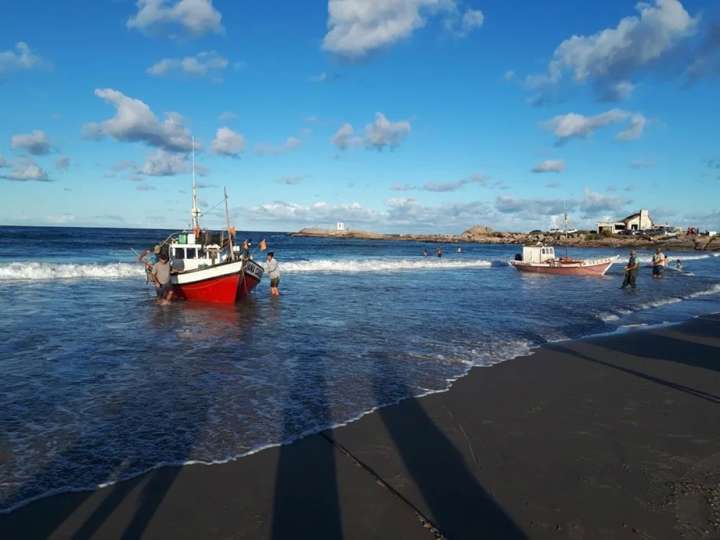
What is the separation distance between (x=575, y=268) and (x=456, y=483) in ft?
111

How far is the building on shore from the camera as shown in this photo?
124 m

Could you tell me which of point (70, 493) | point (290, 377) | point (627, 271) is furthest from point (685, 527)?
point (627, 271)

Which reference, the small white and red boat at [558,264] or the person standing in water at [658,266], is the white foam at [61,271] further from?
the person standing in water at [658,266]

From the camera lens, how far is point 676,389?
8.68m

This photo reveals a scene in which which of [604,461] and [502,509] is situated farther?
[604,461]

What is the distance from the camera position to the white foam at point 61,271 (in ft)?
92.2

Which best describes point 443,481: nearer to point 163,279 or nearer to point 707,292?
point 163,279

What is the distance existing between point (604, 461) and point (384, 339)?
24.3 ft

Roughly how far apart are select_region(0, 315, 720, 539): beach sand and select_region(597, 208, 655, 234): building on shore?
416 feet

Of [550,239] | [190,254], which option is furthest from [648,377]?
[550,239]

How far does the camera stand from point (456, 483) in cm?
530

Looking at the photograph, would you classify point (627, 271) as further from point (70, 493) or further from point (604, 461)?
point (70, 493)

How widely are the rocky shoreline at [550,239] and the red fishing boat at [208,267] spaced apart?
57.7m

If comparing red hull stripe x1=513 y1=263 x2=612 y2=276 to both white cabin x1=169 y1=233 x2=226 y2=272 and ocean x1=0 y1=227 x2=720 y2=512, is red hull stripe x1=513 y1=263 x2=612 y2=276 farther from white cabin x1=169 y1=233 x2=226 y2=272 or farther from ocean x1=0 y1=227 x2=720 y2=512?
white cabin x1=169 y1=233 x2=226 y2=272
